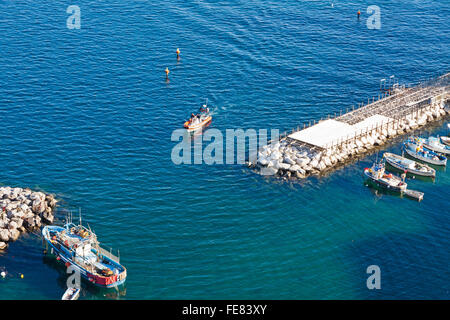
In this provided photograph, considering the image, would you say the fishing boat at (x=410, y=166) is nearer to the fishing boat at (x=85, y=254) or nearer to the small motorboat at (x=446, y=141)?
the small motorboat at (x=446, y=141)

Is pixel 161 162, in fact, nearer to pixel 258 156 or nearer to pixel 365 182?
pixel 258 156

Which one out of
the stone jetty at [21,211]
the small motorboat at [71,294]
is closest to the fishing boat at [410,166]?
the stone jetty at [21,211]

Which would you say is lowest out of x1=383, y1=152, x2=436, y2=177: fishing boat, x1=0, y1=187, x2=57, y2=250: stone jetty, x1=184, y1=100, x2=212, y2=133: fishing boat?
x1=0, y1=187, x2=57, y2=250: stone jetty

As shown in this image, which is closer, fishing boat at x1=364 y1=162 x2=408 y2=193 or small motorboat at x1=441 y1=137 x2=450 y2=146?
fishing boat at x1=364 y1=162 x2=408 y2=193

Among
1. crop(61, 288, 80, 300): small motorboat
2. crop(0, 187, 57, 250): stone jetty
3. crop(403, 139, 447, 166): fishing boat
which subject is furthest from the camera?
crop(403, 139, 447, 166): fishing boat

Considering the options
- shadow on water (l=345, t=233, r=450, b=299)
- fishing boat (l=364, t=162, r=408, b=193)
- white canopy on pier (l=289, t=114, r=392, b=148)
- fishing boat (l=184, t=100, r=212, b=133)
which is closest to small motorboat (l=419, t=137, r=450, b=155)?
white canopy on pier (l=289, t=114, r=392, b=148)

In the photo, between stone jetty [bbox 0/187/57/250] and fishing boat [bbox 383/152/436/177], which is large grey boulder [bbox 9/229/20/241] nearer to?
stone jetty [bbox 0/187/57/250]
